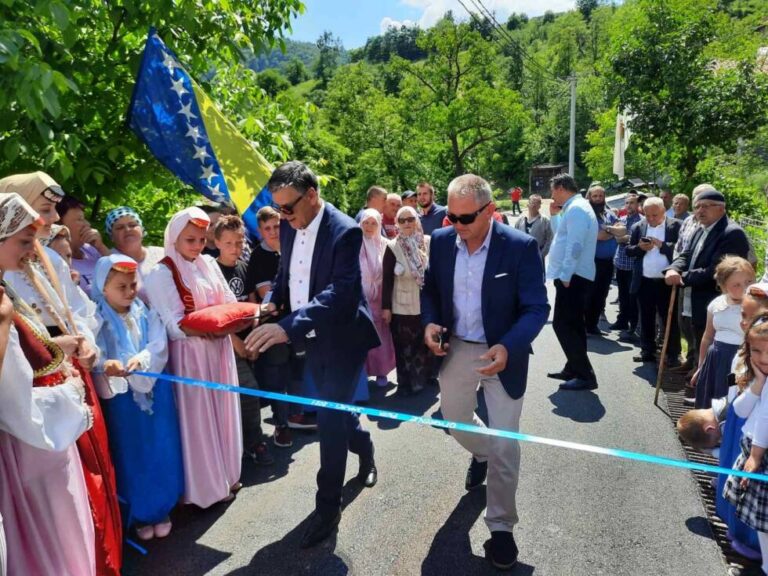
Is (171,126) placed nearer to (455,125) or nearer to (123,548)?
(123,548)

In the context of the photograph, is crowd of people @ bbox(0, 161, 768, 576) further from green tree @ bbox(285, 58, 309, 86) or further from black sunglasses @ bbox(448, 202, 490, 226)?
green tree @ bbox(285, 58, 309, 86)

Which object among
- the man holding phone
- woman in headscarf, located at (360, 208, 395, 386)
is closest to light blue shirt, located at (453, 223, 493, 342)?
woman in headscarf, located at (360, 208, 395, 386)

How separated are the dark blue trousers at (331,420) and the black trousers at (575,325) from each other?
3314 mm

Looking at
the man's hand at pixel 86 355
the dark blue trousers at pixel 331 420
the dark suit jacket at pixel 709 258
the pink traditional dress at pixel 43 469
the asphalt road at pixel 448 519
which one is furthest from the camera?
the dark suit jacket at pixel 709 258

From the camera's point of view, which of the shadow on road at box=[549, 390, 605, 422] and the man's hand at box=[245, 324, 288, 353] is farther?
the shadow on road at box=[549, 390, 605, 422]

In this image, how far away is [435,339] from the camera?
3.49m

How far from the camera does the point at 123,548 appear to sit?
3.44 metres

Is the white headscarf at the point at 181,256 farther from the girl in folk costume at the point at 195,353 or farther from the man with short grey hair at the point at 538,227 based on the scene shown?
the man with short grey hair at the point at 538,227

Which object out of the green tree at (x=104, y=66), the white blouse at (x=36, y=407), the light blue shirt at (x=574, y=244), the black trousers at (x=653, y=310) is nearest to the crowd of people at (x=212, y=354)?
the white blouse at (x=36, y=407)

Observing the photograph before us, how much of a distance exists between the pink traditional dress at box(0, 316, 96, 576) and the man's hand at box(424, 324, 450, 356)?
1.84m

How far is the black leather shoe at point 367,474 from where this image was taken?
13.5 ft

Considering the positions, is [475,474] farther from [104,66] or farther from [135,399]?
[104,66]

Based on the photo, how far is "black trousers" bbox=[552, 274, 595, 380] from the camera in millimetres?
6098

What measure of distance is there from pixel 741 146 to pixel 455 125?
1920cm
